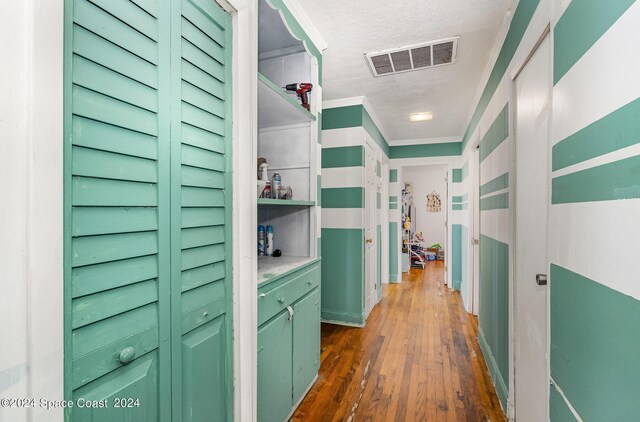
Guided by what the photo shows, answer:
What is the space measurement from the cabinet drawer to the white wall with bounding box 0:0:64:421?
86cm

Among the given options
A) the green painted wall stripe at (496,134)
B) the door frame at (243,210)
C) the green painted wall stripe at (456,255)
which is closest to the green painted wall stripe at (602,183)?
the green painted wall stripe at (496,134)

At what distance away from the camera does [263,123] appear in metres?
2.18

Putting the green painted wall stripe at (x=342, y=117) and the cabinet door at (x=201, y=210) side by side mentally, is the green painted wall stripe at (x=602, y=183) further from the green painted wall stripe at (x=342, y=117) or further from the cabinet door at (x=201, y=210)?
the green painted wall stripe at (x=342, y=117)

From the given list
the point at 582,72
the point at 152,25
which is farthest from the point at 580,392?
the point at 152,25

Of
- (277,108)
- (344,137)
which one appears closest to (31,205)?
(277,108)

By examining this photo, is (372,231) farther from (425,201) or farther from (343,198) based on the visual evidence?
(425,201)

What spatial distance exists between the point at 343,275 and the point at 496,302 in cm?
155

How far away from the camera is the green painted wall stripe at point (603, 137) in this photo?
2.25ft

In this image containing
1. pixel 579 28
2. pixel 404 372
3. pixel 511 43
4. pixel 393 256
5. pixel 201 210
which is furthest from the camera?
pixel 393 256

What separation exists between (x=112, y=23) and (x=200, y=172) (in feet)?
1.53

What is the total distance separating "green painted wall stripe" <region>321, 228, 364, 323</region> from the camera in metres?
3.29

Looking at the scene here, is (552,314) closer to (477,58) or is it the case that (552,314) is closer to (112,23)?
(112,23)

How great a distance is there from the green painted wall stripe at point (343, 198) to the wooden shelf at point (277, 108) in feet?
4.44

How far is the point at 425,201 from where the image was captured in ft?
27.4
